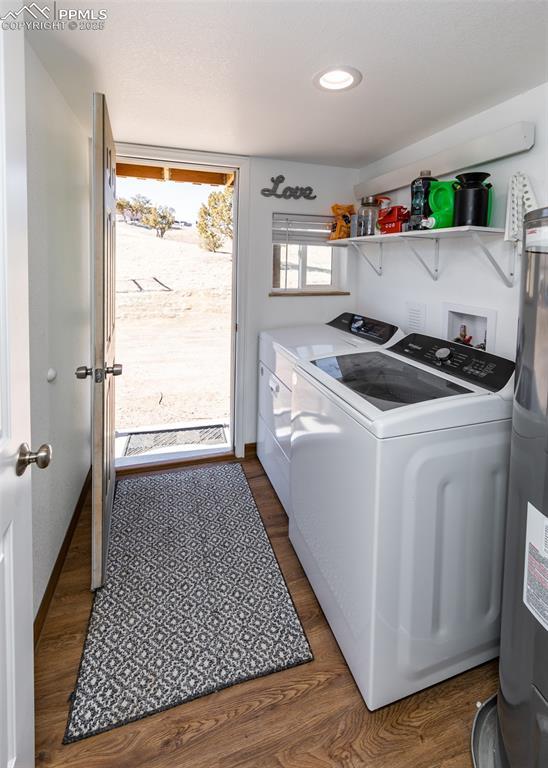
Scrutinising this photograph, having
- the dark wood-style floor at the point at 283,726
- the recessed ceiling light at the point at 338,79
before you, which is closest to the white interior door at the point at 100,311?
the dark wood-style floor at the point at 283,726

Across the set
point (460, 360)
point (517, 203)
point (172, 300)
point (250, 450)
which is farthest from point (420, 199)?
point (172, 300)

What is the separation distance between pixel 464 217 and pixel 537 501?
4.22 feet

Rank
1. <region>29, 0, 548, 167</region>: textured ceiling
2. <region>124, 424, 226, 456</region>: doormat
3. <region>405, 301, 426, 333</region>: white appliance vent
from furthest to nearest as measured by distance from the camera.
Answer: <region>124, 424, 226, 456</region>: doormat
<region>405, 301, 426, 333</region>: white appliance vent
<region>29, 0, 548, 167</region>: textured ceiling

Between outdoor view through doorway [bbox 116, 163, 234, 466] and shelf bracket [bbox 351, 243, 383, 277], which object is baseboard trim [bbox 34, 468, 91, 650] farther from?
shelf bracket [bbox 351, 243, 383, 277]

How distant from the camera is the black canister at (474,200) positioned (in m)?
1.85

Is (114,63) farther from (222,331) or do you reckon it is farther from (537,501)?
(222,331)

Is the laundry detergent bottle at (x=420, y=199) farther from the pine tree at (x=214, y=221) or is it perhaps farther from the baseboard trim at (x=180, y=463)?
the pine tree at (x=214, y=221)

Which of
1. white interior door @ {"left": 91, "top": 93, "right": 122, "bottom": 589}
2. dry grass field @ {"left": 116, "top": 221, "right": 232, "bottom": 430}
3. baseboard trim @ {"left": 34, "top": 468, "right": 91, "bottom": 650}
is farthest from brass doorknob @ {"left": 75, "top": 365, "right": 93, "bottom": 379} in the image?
dry grass field @ {"left": 116, "top": 221, "right": 232, "bottom": 430}

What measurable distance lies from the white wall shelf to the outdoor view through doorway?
2.25m

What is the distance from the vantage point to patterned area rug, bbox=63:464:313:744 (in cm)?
152

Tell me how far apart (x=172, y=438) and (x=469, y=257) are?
2.62 m

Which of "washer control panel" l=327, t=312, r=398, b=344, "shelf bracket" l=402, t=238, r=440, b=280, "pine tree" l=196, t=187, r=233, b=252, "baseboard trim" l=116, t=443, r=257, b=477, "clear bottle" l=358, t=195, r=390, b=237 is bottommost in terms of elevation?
"baseboard trim" l=116, t=443, r=257, b=477

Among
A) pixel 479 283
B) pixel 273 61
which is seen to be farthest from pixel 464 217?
pixel 273 61

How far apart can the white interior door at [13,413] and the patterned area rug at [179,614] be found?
0.50 metres
